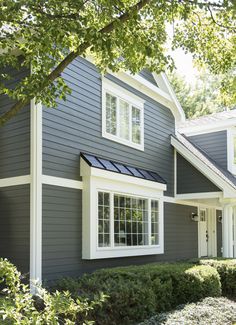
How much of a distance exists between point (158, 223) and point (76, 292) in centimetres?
567

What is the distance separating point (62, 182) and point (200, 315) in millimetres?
3884

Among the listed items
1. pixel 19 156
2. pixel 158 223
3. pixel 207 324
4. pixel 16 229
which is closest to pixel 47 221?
pixel 16 229

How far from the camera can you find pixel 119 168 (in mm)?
10578

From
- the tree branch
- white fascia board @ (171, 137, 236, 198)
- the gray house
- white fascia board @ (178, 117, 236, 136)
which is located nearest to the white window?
the gray house

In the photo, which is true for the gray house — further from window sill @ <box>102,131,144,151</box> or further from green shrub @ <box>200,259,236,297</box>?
green shrub @ <box>200,259,236,297</box>

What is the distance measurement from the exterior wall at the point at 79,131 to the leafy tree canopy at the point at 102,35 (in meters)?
2.20

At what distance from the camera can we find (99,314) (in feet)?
20.9

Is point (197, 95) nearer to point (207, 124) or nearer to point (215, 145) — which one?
point (207, 124)

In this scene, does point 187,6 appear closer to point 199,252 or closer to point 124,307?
point 124,307

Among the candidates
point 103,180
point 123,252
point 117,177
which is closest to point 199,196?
point 123,252

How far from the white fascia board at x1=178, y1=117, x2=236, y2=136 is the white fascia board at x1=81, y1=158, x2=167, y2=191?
4.17 m

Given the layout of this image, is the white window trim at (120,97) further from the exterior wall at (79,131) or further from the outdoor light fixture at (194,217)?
the outdoor light fixture at (194,217)

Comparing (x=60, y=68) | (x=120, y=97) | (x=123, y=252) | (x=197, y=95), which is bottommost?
(x=123, y=252)

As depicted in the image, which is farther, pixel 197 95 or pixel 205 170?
pixel 197 95
